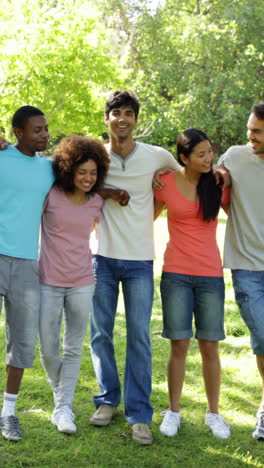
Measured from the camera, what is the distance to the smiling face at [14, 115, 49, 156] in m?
3.94

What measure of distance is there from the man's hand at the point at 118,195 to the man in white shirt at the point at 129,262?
7 cm

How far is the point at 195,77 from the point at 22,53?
9.92 meters

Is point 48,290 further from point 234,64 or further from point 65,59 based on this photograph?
point 234,64

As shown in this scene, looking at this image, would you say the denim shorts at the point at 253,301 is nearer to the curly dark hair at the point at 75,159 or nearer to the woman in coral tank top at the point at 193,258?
the woman in coral tank top at the point at 193,258

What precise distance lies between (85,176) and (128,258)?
596mm

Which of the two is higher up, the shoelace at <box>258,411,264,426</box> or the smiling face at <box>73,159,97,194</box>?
the smiling face at <box>73,159,97,194</box>

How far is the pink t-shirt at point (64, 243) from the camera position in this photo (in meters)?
4.01

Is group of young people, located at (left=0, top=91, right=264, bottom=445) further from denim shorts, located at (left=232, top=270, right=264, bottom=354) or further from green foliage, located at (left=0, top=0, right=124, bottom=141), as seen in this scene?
green foliage, located at (left=0, top=0, right=124, bottom=141)

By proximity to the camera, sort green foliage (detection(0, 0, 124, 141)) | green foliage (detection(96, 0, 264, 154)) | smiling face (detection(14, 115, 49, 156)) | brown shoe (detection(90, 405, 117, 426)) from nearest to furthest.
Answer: smiling face (detection(14, 115, 49, 156)) < brown shoe (detection(90, 405, 117, 426)) < green foliage (detection(0, 0, 124, 141)) < green foliage (detection(96, 0, 264, 154))

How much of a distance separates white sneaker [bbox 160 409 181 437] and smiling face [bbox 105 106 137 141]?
73.6 inches

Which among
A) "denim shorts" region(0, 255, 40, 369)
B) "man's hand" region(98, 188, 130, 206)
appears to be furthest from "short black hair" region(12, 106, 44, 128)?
"denim shorts" region(0, 255, 40, 369)

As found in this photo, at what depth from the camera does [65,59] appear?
17.4 meters

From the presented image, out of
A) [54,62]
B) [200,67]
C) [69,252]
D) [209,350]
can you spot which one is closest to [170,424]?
[209,350]

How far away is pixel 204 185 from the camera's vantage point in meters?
4.17
